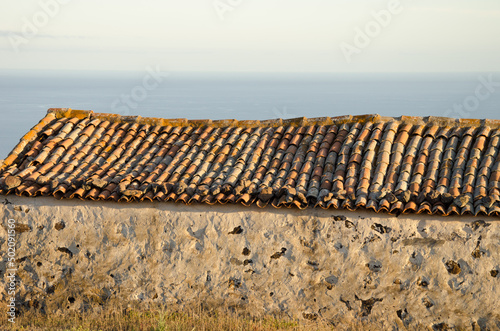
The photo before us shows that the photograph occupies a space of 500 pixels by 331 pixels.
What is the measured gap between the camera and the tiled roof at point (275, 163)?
7.69m

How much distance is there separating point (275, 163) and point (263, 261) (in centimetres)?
167

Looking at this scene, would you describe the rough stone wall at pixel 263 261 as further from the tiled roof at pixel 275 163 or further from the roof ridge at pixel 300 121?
the roof ridge at pixel 300 121

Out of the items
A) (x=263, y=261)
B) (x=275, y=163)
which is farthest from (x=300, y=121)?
(x=263, y=261)

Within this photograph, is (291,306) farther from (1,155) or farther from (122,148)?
(1,155)

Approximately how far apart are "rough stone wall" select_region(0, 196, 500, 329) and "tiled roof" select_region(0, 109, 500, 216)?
260mm

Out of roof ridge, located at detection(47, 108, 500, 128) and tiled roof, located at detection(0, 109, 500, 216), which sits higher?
roof ridge, located at detection(47, 108, 500, 128)

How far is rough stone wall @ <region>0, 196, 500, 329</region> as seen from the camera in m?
7.43

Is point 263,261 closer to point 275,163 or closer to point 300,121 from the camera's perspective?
point 275,163

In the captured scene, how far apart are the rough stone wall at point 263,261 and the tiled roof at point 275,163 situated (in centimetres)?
26

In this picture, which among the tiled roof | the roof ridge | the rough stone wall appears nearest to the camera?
the rough stone wall

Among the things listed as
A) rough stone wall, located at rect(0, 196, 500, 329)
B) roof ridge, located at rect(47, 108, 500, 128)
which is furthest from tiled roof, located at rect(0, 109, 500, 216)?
rough stone wall, located at rect(0, 196, 500, 329)

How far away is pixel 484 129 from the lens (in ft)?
28.0

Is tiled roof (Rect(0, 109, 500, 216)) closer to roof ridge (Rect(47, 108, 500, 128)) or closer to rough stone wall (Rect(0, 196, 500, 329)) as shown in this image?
roof ridge (Rect(47, 108, 500, 128))

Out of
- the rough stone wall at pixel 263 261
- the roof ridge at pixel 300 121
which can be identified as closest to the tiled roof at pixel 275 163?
the roof ridge at pixel 300 121
